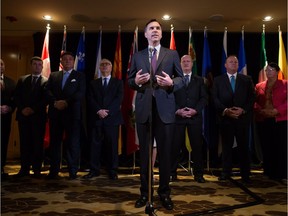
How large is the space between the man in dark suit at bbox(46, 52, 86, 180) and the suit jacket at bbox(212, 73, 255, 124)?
187 cm

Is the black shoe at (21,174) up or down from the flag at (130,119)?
down

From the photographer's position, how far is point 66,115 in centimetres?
416

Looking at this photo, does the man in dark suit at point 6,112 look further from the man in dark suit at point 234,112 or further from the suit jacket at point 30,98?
the man in dark suit at point 234,112

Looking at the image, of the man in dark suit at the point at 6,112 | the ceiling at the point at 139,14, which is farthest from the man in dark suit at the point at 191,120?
the man in dark suit at the point at 6,112

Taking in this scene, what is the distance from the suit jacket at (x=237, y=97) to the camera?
418 cm

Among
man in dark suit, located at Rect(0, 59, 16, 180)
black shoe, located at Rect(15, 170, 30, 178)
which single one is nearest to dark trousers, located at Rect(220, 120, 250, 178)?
black shoe, located at Rect(15, 170, 30, 178)

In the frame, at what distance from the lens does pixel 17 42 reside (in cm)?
678

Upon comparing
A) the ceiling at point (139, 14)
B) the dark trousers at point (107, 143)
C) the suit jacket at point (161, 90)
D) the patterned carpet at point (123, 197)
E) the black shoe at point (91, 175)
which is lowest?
the patterned carpet at point (123, 197)

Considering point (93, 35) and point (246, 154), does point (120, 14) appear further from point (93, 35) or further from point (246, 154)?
point (246, 154)

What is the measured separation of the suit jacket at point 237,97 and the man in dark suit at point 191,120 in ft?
0.77

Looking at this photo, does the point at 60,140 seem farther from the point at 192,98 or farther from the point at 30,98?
the point at 192,98

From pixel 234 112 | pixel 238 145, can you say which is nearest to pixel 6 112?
pixel 234 112

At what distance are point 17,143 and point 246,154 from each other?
4.76 meters

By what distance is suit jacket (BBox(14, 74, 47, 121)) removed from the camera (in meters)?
4.24
